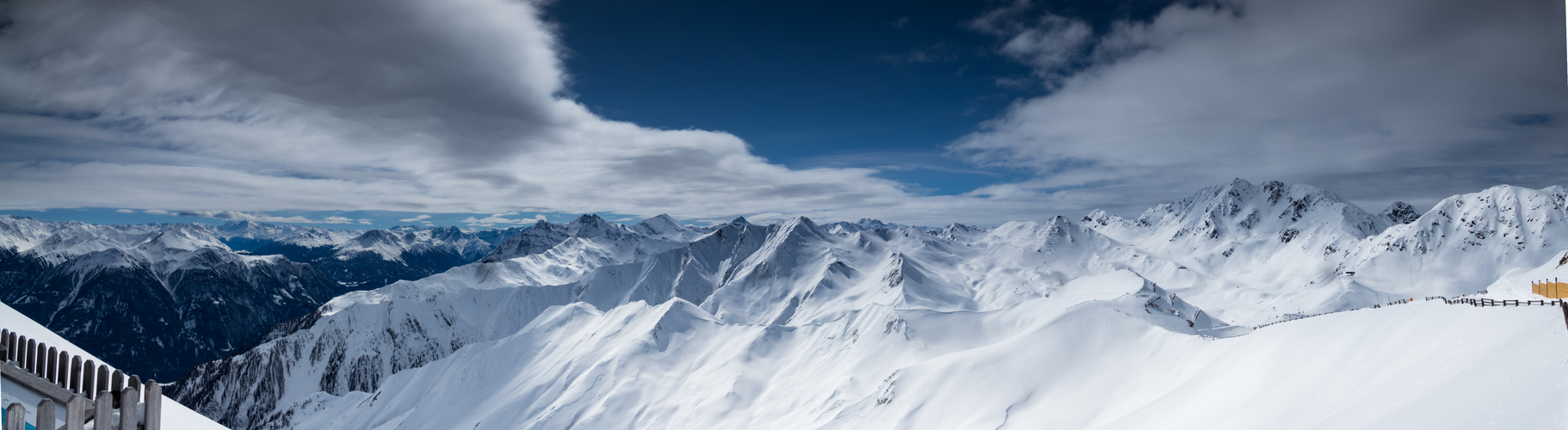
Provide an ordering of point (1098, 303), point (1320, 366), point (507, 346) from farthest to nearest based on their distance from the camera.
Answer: point (507, 346) < point (1098, 303) < point (1320, 366)

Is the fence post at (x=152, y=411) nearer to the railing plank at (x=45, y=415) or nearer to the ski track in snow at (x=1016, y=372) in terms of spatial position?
the railing plank at (x=45, y=415)

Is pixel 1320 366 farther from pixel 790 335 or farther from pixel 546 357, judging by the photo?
pixel 546 357

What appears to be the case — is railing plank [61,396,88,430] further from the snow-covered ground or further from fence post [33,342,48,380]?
the snow-covered ground

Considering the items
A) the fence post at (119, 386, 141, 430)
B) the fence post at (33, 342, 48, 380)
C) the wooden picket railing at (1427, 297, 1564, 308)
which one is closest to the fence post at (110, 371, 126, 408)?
the fence post at (119, 386, 141, 430)

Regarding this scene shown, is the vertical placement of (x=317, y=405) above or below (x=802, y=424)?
below

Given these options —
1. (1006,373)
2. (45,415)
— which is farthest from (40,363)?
(1006,373)

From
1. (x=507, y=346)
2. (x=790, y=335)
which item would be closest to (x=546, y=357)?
(x=507, y=346)

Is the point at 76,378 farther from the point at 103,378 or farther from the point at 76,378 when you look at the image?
the point at 103,378
